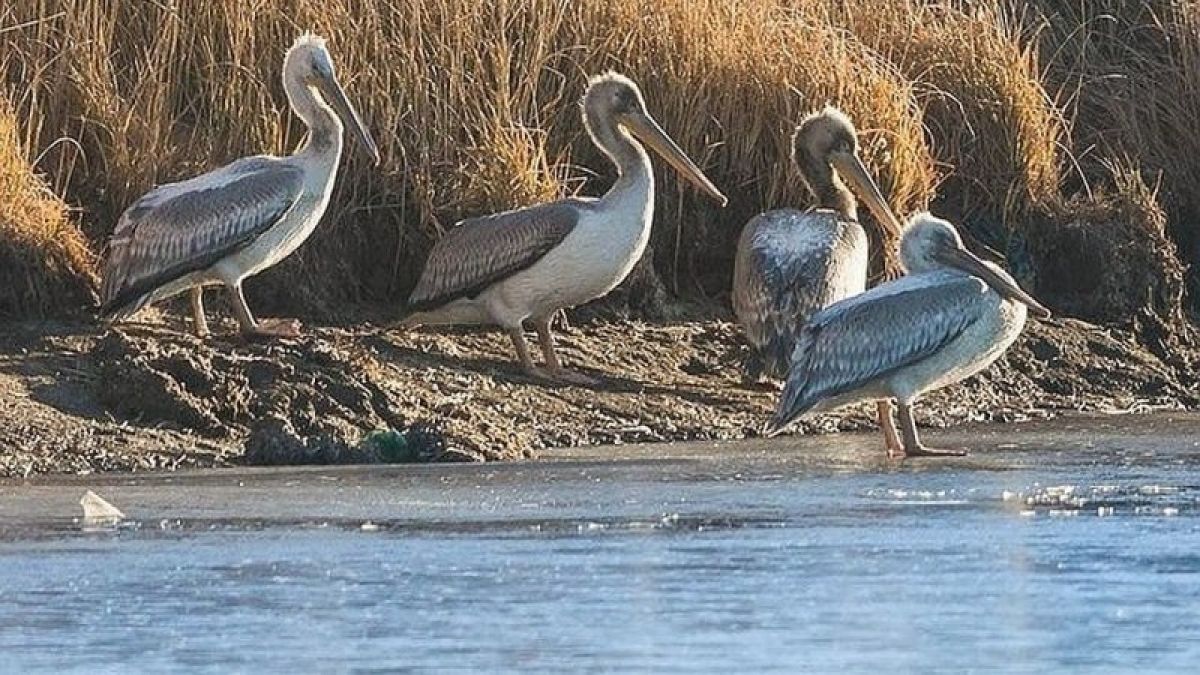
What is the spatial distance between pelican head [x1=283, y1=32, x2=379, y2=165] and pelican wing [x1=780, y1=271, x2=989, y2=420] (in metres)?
2.33

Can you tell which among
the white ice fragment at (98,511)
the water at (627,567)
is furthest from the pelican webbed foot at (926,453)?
the white ice fragment at (98,511)

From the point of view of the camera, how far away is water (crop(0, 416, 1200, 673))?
7.89 metres

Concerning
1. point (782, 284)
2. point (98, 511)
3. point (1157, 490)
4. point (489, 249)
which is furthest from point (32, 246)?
point (1157, 490)

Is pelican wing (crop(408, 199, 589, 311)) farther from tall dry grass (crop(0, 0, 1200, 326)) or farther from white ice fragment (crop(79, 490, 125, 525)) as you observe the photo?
white ice fragment (crop(79, 490, 125, 525))

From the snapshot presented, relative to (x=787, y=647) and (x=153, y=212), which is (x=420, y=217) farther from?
(x=787, y=647)

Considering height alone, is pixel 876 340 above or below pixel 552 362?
above

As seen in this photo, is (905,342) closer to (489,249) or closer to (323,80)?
(489,249)

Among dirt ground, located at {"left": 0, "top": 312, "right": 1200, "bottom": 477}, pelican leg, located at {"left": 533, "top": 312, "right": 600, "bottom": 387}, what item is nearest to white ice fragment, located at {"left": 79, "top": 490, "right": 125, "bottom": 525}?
dirt ground, located at {"left": 0, "top": 312, "right": 1200, "bottom": 477}

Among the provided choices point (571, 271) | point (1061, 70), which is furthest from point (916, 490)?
point (1061, 70)

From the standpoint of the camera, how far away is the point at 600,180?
15.8m

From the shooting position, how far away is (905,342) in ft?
41.6

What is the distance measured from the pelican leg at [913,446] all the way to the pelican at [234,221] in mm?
2584

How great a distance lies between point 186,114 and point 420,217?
1.15m

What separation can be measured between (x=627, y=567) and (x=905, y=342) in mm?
3643
